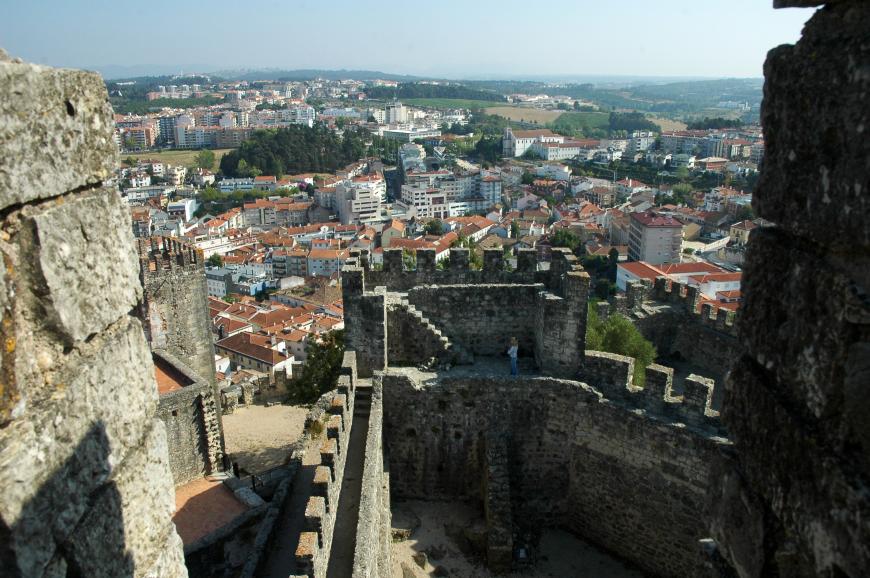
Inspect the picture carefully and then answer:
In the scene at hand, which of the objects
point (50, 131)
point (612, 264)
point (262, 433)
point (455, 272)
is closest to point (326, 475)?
point (455, 272)

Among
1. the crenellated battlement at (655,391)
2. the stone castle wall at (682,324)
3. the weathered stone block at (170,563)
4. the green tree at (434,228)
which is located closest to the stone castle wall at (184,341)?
the crenellated battlement at (655,391)

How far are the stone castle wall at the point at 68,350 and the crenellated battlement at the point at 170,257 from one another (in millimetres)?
12189

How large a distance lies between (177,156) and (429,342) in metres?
133

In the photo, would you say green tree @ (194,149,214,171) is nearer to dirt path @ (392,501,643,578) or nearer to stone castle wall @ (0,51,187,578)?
dirt path @ (392,501,643,578)

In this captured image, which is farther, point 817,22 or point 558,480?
point 558,480

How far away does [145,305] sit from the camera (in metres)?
14.1

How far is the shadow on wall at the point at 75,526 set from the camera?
2107 millimetres

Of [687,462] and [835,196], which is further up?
[835,196]

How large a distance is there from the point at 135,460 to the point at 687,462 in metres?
7.83

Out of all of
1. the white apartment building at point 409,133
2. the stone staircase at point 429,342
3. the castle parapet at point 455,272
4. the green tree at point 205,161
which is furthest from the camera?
the white apartment building at point 409,133

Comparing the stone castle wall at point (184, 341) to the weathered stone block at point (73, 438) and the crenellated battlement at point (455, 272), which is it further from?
the weathered stone block at point (73, 438)

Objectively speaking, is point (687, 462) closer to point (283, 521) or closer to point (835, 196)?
point (283, 521)

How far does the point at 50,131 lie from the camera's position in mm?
2234

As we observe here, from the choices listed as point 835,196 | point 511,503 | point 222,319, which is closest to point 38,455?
point 835,196
